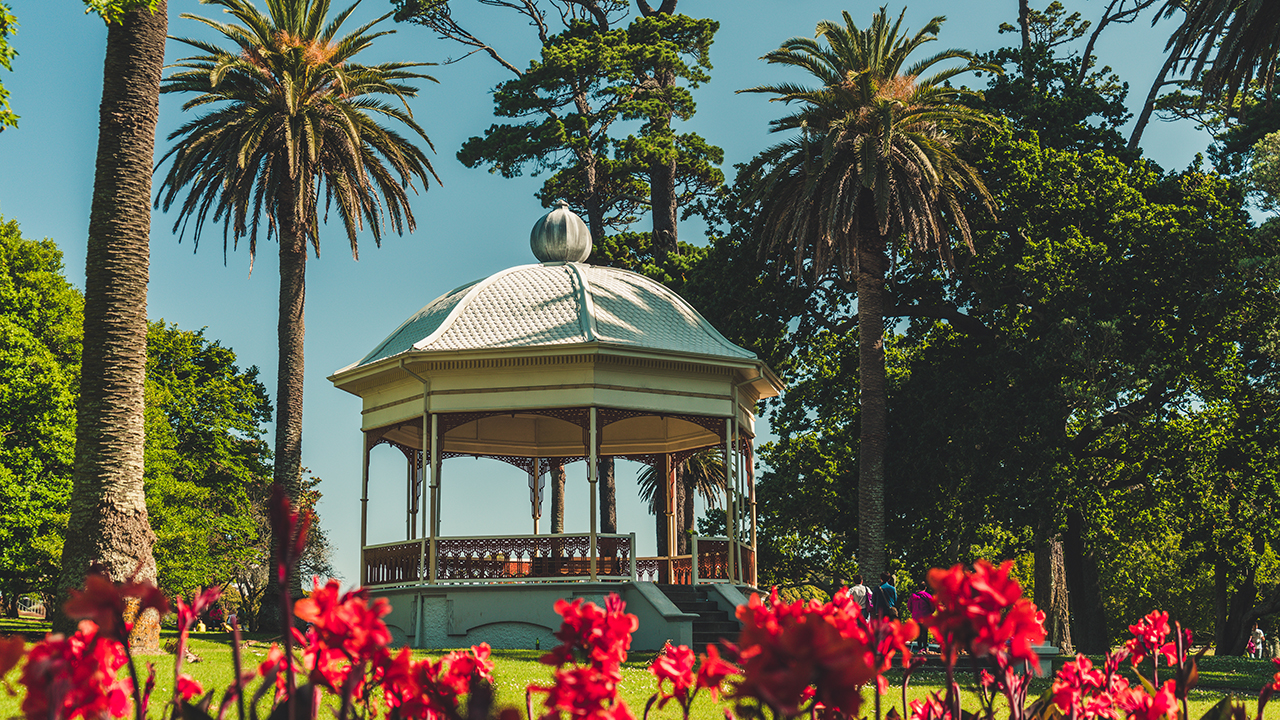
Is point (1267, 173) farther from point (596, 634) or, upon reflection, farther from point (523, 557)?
point (596, 634)

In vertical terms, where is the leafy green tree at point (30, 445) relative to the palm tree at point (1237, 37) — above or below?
below

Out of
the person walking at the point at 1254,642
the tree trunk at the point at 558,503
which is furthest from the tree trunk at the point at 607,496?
the person walking at the point at 1254,642

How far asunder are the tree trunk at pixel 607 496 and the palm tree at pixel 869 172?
1067 centimetres

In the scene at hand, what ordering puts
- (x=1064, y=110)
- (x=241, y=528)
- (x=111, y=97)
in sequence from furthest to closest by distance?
1. (x=241, y=528)
2. (x=1064, y=110)
3. (x=111, y=97)

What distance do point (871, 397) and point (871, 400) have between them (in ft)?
0.21

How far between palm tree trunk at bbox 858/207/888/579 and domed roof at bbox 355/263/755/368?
11.0ft

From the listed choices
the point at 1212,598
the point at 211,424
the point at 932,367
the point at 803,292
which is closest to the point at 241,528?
the point at 211,424

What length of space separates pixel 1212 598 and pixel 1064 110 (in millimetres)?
41072

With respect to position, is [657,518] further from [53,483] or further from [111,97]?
[111,97]

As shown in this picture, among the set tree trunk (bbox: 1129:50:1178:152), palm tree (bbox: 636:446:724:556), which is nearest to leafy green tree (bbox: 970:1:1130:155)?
tree trunk (bbox: 1129:50:1178:152)

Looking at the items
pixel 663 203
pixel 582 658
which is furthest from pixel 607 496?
pixel 582 658

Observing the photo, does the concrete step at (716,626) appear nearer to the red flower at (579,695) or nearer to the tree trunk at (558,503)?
the tree trunk at (558,503)

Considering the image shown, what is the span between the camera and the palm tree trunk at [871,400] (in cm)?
2281

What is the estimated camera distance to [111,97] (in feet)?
42.0
